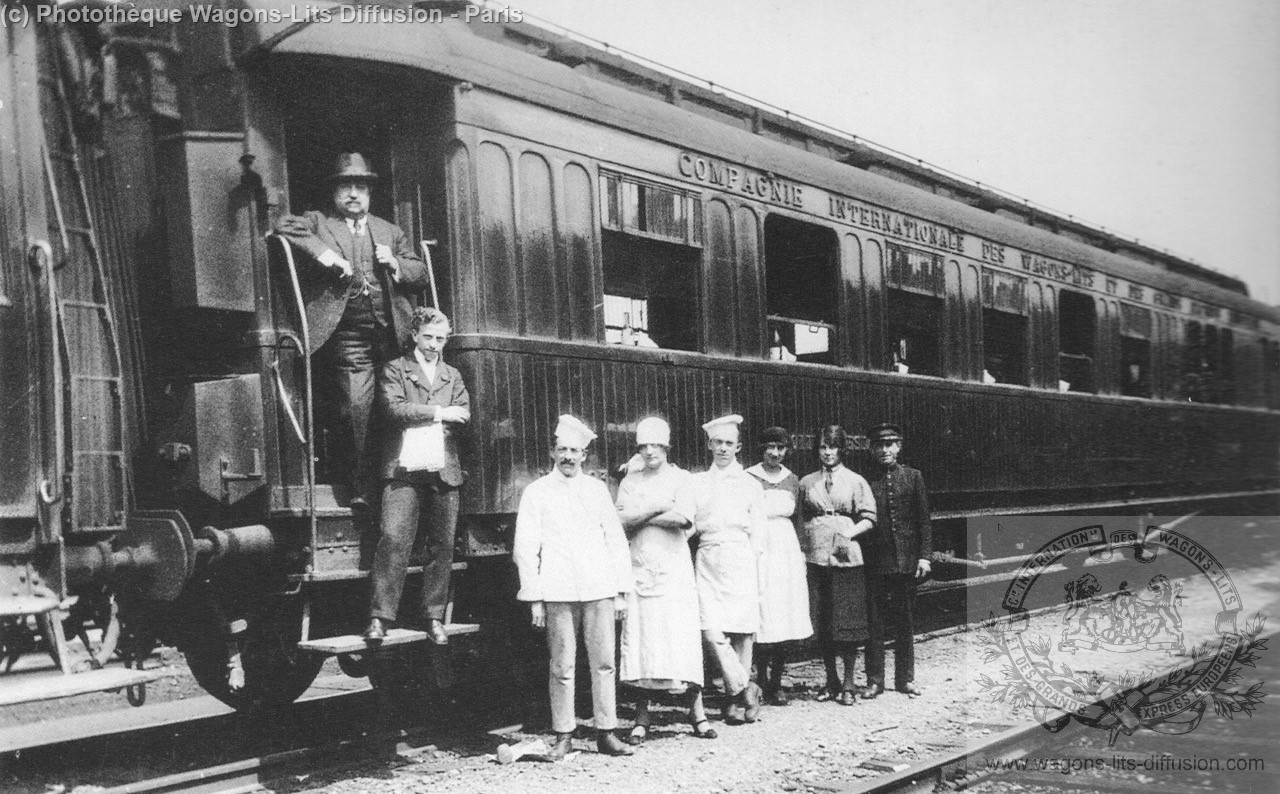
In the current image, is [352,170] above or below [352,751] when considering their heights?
above

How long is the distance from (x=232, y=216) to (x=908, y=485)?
15.5ft

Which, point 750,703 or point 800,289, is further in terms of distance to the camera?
point 800,289

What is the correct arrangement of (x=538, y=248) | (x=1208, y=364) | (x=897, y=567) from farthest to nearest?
1. (x=1208, y=364)
2. (x=897, y=567)
3. (x=538, y=248)

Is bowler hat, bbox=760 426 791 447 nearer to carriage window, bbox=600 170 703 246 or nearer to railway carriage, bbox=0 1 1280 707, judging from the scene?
railway carriage, bbox=0 1 1280 707

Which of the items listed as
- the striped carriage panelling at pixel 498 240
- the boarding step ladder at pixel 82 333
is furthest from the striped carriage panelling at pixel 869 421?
the boarding step ladder at pixel 82 333

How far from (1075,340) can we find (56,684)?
10.8m

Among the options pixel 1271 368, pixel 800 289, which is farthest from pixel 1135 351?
pixel 800 289

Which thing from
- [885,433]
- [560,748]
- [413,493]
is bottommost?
[560,748]

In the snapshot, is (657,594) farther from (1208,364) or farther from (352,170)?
(1208,364)

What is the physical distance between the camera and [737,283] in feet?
26.9

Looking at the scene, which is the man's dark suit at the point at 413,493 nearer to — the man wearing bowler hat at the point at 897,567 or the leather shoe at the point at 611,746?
the leather shoe at the point at 611,746

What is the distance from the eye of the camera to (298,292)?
5.82 metres

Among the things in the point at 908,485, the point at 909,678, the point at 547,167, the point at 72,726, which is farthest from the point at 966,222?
the point at 72,726

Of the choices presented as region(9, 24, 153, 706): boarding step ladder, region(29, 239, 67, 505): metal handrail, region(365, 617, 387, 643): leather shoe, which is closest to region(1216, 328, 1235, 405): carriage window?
region(365, 617, 387, 643): leather shoe
